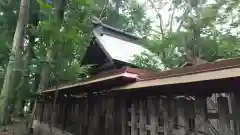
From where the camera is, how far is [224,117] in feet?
11.2

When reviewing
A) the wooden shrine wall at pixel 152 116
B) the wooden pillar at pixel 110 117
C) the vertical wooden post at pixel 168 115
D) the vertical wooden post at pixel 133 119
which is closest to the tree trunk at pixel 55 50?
the wooden shrine wall at pixel 152 116

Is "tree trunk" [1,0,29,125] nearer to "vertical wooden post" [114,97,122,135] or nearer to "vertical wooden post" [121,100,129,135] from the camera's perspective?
"vertical wooden post" [114,97,122,135]

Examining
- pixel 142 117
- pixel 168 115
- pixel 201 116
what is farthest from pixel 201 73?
pixel 142 117

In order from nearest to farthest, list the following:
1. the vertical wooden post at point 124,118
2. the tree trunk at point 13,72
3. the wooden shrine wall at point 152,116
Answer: the wooden shrine wall at point 152,116
the vertical wooden post at point 124,118
the tree trunk at point 13,72

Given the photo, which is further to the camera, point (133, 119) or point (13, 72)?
point (13, 72)

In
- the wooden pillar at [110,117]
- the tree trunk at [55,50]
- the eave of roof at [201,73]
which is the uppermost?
the tree trunk at [55,50]

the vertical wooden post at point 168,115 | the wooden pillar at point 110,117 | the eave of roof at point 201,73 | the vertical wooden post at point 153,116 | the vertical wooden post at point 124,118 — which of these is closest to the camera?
the eave of roof at point 201,73

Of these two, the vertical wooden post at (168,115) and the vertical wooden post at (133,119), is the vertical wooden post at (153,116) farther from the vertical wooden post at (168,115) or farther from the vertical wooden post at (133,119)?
the vertical wooden post at (133,119)

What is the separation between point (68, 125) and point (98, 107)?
2.87 m

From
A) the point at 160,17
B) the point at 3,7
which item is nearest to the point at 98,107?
the point at 160,17

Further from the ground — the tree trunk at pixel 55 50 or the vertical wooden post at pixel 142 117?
the tree trunk at pixel 55 50

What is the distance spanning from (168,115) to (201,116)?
77 centimetres

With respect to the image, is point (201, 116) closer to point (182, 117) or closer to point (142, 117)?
point (182, 117)

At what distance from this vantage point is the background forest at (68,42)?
792cm
